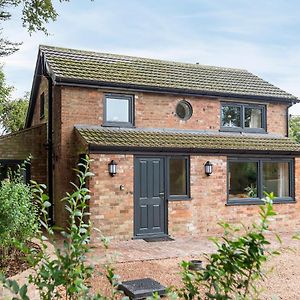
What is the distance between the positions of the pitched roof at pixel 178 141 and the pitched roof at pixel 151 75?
1.52 meters

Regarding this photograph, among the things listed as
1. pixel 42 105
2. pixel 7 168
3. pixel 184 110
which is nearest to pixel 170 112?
pixel 184 110

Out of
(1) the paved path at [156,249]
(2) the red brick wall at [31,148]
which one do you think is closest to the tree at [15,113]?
(2) the red brick wall at [31,148]

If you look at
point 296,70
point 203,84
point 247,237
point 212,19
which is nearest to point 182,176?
point 203,84

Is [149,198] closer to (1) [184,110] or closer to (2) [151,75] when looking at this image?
(1) [184,110]

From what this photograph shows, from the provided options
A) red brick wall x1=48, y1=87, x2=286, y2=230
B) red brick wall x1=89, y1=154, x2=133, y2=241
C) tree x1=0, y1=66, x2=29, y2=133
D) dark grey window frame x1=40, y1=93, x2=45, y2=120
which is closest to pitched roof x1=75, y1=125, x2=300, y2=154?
red brick wall x1=48, y1=87, x2=286, y2=230

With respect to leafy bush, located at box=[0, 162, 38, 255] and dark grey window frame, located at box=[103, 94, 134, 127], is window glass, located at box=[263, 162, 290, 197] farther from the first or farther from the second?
leafy bush, located at box=[0, 162, 38, 255]

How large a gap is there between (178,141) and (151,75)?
3.01 meters

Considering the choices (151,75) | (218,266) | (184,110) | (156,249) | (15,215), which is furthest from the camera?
(151,75)

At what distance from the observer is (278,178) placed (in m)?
14.3

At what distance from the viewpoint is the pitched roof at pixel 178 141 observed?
38.1 feet

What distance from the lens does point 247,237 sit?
2150 millimetres

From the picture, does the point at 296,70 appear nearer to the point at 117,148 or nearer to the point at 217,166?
the point at 217,166

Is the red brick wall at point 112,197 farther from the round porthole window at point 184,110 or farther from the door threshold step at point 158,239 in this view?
the round porthole window at point 184,110

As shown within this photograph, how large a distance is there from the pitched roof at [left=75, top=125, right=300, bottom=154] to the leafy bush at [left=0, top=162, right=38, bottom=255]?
11.0 feet
